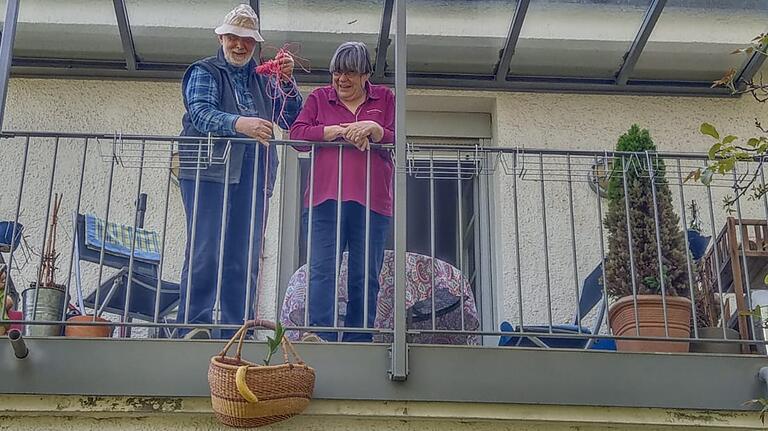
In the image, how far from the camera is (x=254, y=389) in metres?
3.60

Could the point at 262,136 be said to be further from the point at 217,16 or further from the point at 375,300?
the point at 217,16

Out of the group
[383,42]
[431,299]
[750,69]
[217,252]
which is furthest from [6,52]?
[750,69]

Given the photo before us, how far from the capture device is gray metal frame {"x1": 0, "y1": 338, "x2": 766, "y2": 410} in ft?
13.3

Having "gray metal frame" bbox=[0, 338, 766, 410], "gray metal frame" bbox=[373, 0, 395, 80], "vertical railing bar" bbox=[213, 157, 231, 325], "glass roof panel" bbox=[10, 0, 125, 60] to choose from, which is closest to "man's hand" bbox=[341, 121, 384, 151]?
"vertical railing bar" bbox=[213, 157, 231, 325]

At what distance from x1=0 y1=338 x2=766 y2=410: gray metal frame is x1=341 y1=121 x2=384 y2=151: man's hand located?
94 centimetres

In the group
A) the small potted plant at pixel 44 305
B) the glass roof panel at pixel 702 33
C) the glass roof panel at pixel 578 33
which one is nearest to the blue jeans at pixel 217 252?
→ the small potted plant at pixel 44 305

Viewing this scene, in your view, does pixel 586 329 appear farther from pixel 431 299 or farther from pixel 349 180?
pixel 349 180

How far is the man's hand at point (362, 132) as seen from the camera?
451 cm

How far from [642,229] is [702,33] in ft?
6.97

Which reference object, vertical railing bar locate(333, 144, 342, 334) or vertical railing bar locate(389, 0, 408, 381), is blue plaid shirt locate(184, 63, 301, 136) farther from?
vertical railing bar locate(389, 0, 408, 381)

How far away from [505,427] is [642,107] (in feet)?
10.4

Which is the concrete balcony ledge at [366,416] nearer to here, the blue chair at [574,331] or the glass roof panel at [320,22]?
the blue chair at [574,331]

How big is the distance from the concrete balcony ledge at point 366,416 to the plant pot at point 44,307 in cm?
49

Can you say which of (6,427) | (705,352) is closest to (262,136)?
(6,427)
